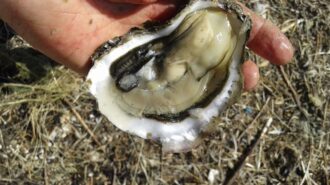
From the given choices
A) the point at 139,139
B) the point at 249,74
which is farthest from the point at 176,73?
the point at 139,139

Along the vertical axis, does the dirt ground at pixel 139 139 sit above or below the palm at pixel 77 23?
below

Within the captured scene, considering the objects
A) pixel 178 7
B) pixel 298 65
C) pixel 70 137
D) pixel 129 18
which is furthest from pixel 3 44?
pixel 298 65

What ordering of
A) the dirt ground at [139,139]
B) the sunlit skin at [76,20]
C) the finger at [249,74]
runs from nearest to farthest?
the sunlit skin at [76,20] → the finger at [249,74] → the dirt ground at [139,139]

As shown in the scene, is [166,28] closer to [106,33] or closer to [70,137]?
[106,33]

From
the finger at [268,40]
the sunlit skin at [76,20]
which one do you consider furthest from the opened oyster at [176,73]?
the finger at [268,40]

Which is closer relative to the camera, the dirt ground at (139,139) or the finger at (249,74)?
the finger at (249,74)

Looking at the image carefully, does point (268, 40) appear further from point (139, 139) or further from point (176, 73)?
point (139, 139)

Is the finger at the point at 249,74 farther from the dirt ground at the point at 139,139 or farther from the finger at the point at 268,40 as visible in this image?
the dirt ground at the point at 139,139
